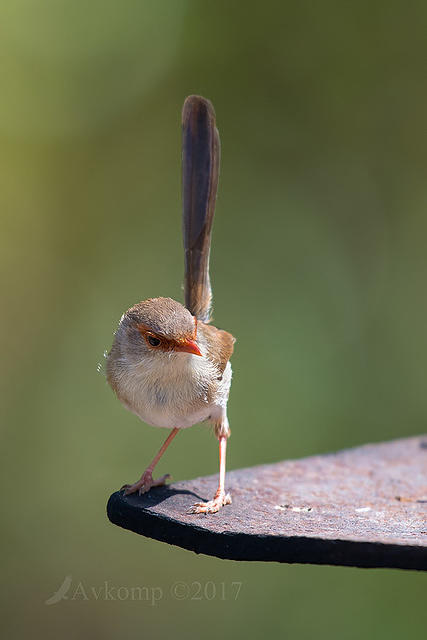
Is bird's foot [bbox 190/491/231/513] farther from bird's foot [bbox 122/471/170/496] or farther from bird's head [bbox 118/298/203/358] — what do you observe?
bird's head [bbox 118/298/203/358]

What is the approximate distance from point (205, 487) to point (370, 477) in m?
0.81

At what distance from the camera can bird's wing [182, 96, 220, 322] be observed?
327cm

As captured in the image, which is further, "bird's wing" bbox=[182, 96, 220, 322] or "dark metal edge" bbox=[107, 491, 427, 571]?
"bird's wing" bbox=[182, 96, 220, 322]

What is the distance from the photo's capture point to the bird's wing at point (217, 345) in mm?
3178

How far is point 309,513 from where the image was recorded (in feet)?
8.78

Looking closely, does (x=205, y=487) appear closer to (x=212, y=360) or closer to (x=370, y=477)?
(x=212, y=360)

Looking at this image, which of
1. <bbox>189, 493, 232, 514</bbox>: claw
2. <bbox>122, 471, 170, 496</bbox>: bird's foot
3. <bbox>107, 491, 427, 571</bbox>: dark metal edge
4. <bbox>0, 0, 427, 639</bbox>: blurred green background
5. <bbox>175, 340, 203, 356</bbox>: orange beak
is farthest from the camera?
<bbox>0, 0, 427, 639</bbox>: blurred green background

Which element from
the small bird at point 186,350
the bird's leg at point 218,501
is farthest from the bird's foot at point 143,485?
the bird's leg at point 218,501

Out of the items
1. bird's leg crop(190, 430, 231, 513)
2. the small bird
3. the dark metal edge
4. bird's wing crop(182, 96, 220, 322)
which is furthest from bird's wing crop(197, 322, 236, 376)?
the dark metal edge

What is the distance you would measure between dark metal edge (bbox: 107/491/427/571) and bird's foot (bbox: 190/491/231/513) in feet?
0.56

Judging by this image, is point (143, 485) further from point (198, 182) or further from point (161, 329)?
point (198, 182)

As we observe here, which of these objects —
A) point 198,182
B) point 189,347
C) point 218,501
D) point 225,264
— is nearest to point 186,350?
point 189,347

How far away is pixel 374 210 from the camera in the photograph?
20.7 ft

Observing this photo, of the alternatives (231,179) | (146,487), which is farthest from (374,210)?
(146,487)
